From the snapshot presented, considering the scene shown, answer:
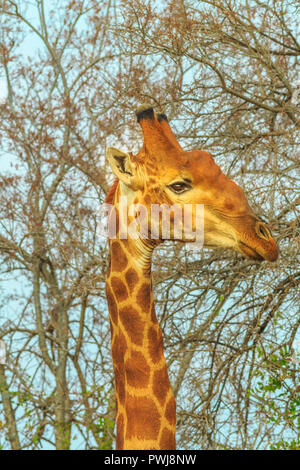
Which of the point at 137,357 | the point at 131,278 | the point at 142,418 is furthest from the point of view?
the point at 131,278

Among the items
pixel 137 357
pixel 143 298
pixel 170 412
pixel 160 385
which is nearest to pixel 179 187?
pixel 143 298

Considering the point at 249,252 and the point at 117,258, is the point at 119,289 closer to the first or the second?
the point at 117,258

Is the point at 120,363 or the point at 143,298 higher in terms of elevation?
the point at 143,298

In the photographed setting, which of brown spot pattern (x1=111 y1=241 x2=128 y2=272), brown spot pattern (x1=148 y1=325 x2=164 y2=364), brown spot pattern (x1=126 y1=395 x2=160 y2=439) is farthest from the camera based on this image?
brown spot pattern (x1=111 y1=241 x2=128 y2=272)

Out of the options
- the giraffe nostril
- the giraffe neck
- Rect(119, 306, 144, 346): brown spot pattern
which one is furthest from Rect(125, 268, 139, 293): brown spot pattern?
the giraffe nostril

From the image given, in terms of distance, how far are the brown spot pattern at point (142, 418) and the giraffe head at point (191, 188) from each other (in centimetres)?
81

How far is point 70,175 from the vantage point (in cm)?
977

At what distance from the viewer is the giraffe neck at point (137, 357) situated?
3.09 m

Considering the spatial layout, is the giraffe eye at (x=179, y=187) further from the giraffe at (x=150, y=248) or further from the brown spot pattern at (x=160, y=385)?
the brown spot pattern at (x=160, y=385)

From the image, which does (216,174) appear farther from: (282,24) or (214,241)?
(282,24)

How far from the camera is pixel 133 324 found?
3.23 meters

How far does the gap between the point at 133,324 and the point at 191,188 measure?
72cm

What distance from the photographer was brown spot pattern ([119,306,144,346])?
10.5 feet

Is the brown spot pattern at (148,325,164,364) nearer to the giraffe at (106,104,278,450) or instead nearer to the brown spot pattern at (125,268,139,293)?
the giraffe at (106,104,278,450)
